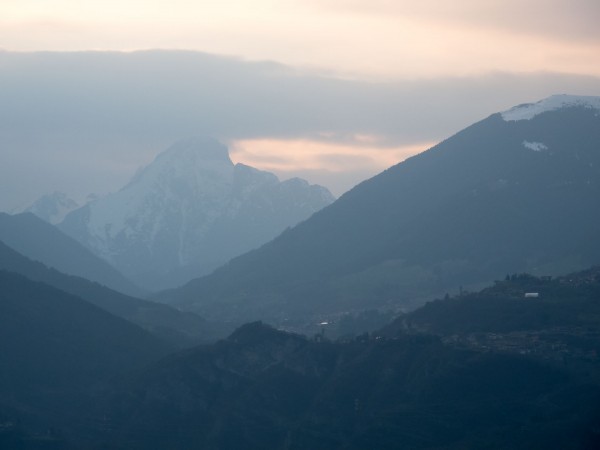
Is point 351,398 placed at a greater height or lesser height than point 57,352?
lesser

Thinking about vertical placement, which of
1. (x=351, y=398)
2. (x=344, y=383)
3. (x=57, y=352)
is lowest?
(x=351, y=398)

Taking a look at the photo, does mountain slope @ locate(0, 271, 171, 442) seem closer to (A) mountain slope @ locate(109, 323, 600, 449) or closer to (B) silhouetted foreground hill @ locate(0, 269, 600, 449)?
(B) silhouetted foreground hill @ locate(0, 269, 600, 449)

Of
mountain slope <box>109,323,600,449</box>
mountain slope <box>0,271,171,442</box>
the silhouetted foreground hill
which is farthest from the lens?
mountain slope <box>0,271,171,442</box>

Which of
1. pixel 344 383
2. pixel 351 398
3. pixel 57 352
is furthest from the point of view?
pixel 57 352

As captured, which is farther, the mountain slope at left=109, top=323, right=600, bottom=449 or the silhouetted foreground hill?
the silhouetted foreground hill

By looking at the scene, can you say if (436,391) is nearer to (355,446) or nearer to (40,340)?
(355,446)

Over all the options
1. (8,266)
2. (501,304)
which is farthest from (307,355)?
(8,266)

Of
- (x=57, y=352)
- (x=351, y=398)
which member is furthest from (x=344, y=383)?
(x=57, y=352)

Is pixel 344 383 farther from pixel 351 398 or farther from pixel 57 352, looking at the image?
pixel 57 352

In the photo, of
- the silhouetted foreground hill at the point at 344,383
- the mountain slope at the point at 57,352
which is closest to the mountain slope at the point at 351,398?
the silhouetted foreground hill at the point at 344,383

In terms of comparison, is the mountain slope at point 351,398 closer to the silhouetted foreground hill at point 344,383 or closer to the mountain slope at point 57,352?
the silhouetted foreground hill at point 344,383

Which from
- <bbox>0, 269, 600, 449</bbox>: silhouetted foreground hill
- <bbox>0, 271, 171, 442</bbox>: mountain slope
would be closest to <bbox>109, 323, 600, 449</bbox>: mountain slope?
<bbox>0, 269, 600, 449</bbox>: silhouetted foreground hill

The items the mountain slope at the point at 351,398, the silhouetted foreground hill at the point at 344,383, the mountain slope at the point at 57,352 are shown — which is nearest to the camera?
the mountain slope at the point at 351,398

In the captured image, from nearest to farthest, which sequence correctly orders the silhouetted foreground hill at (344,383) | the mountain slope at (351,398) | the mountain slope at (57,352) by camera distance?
the mountain slope at (351,398) < the silhouetted foreground hill at (344,383) < the mountain slope at (57,352)
